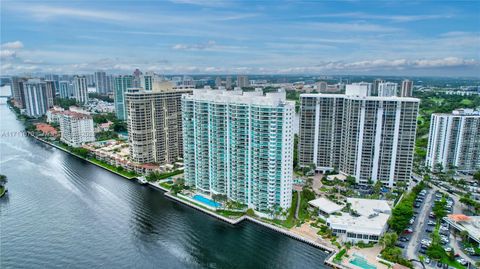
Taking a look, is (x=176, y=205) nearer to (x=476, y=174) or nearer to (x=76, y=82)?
Answer: (x=476, y=174)

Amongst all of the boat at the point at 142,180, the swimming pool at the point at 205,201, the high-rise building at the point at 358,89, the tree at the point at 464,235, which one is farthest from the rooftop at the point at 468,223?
the boat at the point at 142,180

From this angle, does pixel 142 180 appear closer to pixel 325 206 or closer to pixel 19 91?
pixel 325 206

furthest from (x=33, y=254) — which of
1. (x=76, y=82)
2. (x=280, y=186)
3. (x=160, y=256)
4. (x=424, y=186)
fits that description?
(x=76, y=82)

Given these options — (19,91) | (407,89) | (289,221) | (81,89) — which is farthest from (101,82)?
(289,221)

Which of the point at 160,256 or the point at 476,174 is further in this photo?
the point at 476,174

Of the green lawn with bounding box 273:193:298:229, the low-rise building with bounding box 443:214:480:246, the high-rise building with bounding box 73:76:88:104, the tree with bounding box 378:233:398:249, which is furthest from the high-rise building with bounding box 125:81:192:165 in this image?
the high-rise building with bounding box 73:76:88:104

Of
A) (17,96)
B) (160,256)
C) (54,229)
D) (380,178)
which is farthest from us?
(17,96)

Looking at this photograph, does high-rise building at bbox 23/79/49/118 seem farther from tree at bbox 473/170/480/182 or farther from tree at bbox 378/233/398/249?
tree at bbox 473/170/480/182
